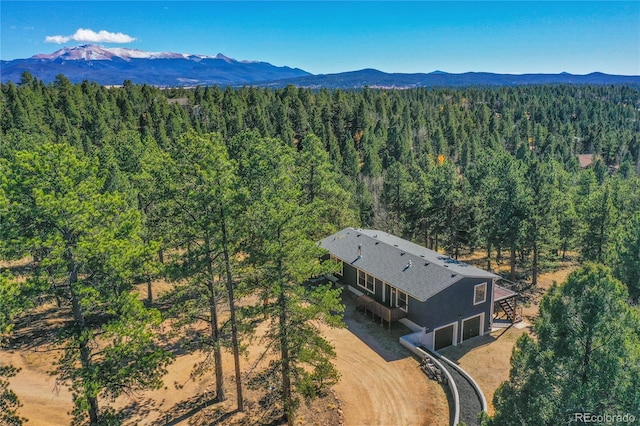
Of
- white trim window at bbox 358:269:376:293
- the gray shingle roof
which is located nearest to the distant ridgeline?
the gray shingle roof

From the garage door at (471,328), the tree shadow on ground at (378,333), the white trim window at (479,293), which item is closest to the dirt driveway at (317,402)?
the tree shadow on ground at (378,333)

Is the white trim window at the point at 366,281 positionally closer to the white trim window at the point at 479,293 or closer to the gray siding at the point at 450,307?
the gray siding at the point at 450,307

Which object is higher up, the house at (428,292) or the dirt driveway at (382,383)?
the house at (428,292)

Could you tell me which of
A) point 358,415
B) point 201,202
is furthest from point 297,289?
point 358,415

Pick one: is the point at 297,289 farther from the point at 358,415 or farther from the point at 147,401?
the point at 147,401

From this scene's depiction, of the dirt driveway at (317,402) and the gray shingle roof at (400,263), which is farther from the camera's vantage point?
the gray shingle roof at (400,263)

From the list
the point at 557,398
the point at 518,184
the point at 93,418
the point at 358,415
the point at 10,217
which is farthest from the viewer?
the point at 518,184

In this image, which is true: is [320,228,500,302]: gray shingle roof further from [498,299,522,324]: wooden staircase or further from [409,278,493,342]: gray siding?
[498,299,522,324]: wooden staircase
